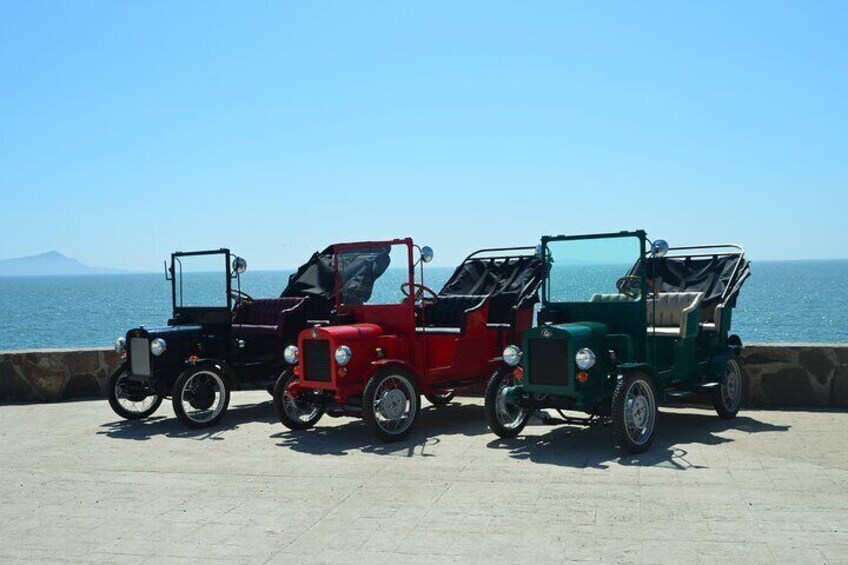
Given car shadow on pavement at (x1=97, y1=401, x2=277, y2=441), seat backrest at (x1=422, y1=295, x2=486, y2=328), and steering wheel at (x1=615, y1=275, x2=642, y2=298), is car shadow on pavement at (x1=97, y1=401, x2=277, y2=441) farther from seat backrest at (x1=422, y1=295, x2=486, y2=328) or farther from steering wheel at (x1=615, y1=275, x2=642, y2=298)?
steering wheel at (x1=615, y1=275, x2=642, y2=298)

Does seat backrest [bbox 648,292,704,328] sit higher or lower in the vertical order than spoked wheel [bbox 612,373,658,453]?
higher

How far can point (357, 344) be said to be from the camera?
11109 mm

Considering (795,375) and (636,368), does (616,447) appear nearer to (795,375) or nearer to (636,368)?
(636,368)

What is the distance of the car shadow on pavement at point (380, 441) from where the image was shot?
407 inches

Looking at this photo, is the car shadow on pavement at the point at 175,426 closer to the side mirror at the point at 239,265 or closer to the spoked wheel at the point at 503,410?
the side mirror at the point at 239,265

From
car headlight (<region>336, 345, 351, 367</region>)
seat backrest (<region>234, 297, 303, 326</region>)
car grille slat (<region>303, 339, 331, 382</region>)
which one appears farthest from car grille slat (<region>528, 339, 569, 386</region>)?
seat backrest (<region>234, 297, 303, 326</region>)

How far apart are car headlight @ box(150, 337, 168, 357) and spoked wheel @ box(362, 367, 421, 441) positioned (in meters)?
3.26

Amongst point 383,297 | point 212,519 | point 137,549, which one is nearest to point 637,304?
point 383,297

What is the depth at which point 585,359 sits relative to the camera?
9.60 meters

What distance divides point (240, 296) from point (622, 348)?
6.12 meters

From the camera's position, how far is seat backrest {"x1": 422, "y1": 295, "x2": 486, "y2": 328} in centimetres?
1287

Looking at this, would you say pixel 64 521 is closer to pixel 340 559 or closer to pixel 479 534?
pixel 340 559

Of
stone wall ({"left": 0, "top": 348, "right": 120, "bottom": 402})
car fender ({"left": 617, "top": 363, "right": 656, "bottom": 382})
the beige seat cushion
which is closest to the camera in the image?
car fender ({"left": 617, "top": 363, "right": 656, "bottom": 382})

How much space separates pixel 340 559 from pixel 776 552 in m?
2.87
